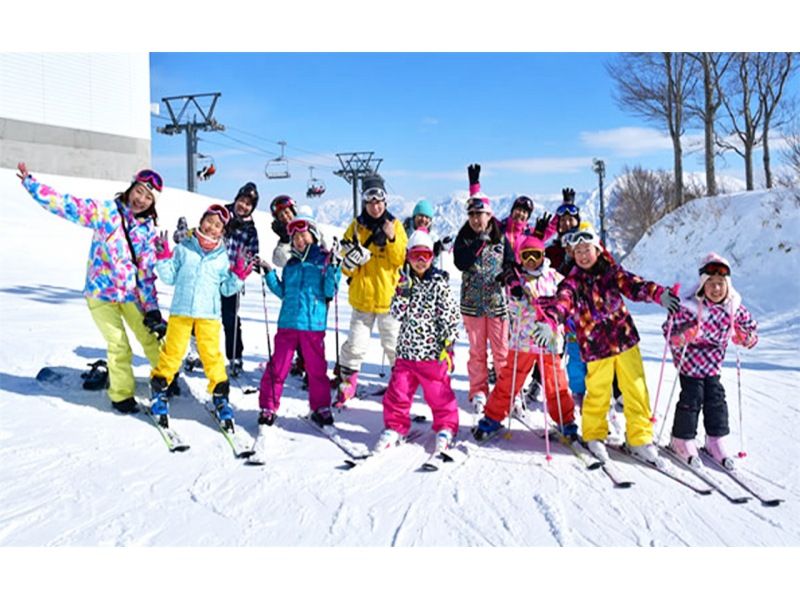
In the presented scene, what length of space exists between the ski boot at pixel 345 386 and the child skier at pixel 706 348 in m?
2.36

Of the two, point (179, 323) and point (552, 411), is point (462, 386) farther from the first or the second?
point (179, 323)

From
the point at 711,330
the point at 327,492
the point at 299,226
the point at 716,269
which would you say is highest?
the point at 299,226

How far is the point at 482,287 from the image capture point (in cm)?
440

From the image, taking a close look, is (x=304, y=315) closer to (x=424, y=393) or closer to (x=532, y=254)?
(x=424, y=393)

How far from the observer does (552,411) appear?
398 centimetres

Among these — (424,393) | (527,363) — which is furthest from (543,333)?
(424,393)

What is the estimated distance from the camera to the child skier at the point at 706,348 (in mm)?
3436

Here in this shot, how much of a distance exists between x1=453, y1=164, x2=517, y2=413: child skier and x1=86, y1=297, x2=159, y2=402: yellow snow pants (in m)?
2.45

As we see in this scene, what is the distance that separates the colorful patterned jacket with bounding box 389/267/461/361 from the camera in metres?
3.71

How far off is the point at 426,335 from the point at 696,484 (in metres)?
1.75

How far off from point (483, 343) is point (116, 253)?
2789 mm

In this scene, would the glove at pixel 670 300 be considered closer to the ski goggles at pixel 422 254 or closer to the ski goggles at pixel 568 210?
the ski goggles at pixel 568 210

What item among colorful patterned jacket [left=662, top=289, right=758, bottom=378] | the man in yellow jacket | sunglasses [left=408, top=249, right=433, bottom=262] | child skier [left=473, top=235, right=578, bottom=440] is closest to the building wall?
the man in yellow jacket
